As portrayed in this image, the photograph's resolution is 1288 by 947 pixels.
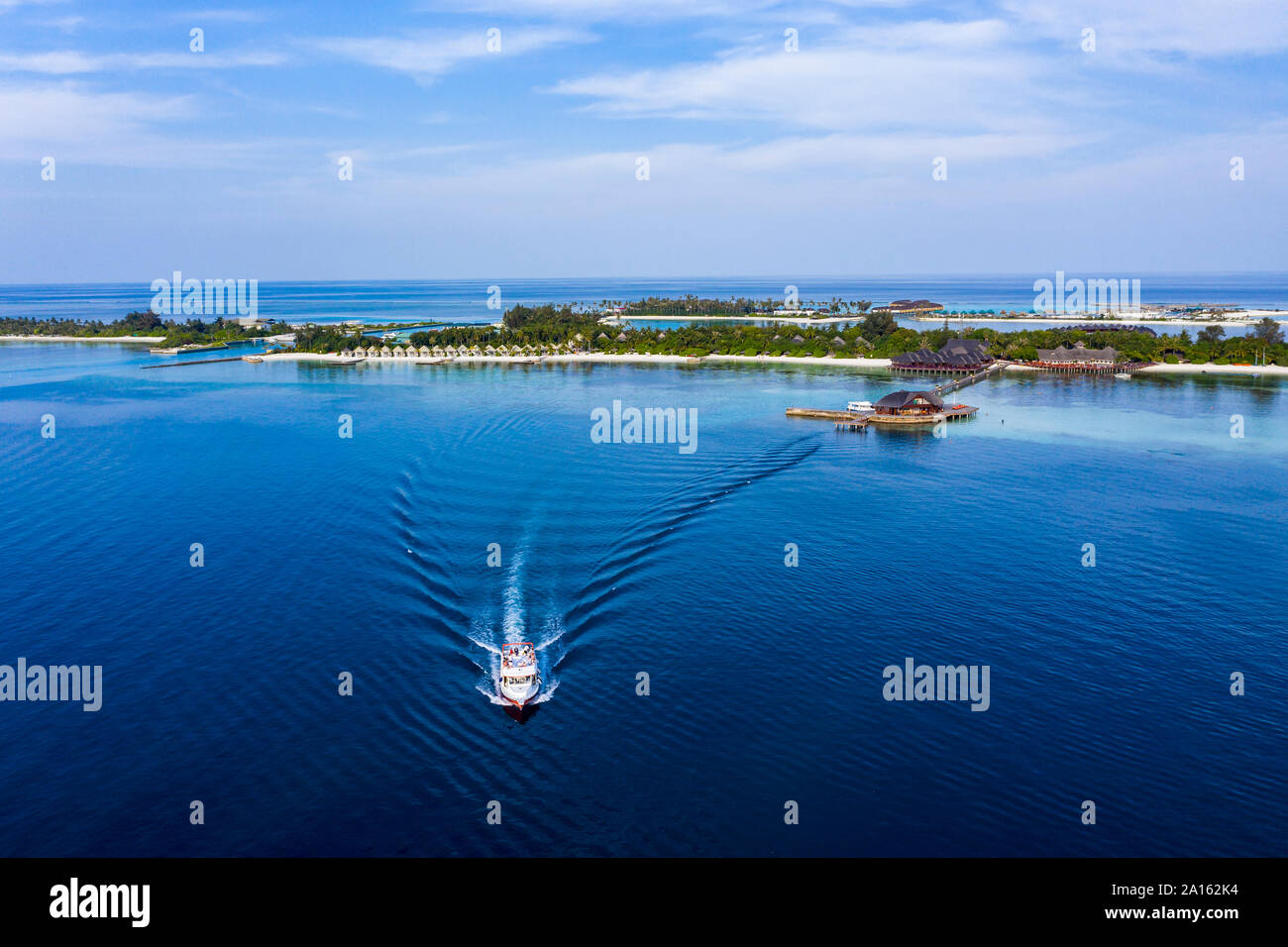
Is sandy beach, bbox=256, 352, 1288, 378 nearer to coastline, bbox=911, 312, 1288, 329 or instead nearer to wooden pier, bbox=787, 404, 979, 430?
wooden pier, bbox=787, 404, 979, 430

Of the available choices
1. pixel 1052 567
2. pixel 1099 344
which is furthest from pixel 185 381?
pixel 1099 344

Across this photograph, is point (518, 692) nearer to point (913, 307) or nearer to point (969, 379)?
point (969, 379)

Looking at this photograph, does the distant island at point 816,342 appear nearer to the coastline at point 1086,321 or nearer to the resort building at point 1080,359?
the resort building at point 1080,359

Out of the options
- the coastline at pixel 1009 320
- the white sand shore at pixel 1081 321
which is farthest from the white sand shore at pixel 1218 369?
the coastline at pixel 1009 320

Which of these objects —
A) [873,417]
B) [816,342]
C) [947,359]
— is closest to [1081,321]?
[816,342]
